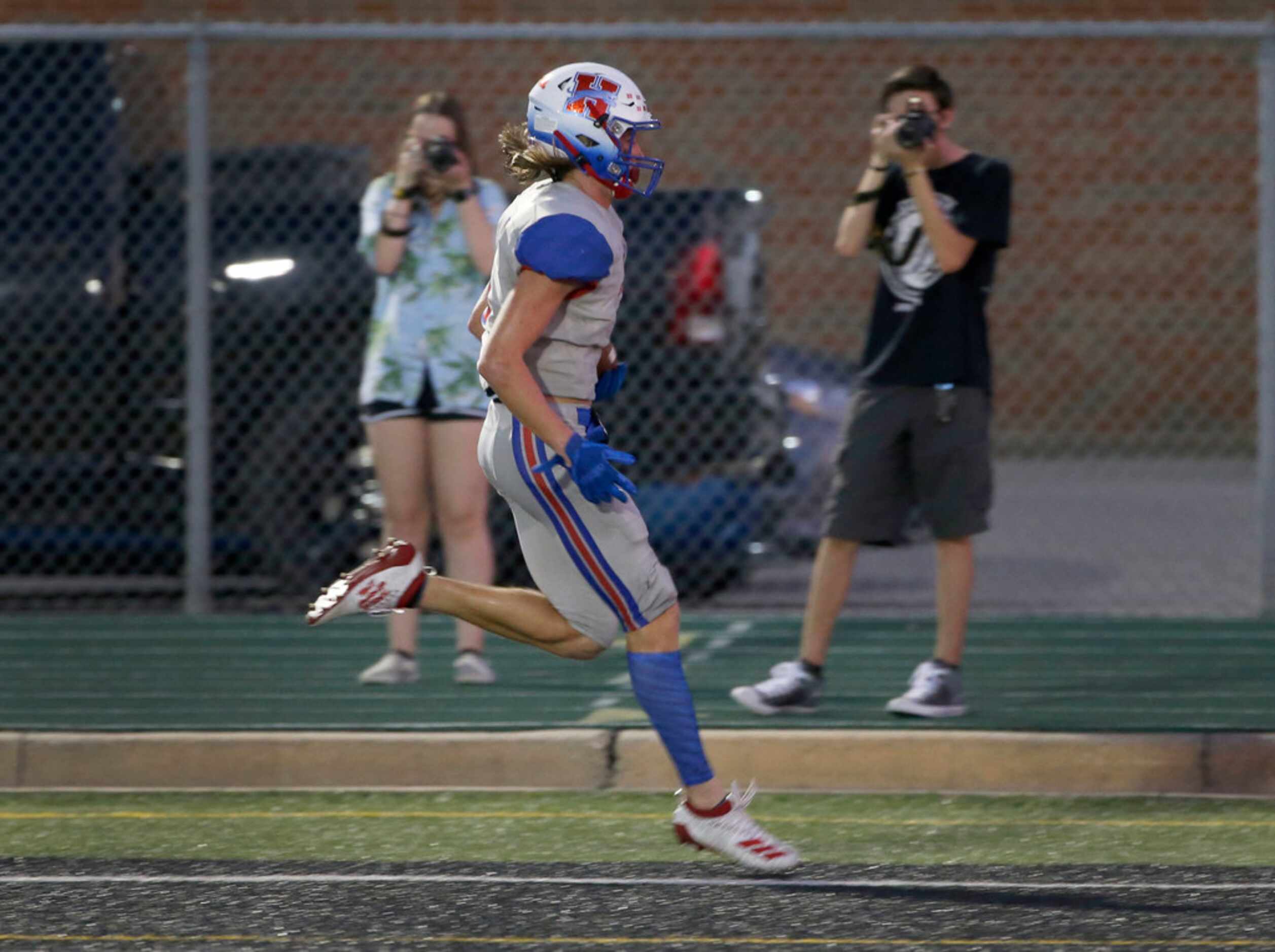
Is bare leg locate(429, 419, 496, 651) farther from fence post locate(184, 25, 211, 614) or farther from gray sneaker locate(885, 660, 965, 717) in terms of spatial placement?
fence post locate(184, 25, 211, 614)

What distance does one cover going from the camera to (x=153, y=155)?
9.30 metres

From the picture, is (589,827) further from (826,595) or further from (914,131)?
(914,131)

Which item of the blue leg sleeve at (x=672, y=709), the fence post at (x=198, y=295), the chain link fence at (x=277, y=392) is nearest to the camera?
the blue leg sleeve at (x=672, y=709)

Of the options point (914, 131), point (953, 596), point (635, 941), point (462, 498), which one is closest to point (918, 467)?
point (953, 596)

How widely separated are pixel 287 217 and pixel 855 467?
3.68 metres

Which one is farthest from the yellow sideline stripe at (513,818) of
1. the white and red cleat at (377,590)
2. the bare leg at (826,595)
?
the bare leg at (826,595)

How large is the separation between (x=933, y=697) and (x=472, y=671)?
5.28 ft

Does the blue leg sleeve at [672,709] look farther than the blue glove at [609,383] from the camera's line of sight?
No

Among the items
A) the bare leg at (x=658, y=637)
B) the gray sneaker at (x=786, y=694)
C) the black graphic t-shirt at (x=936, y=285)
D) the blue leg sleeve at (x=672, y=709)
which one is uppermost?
the black graphic t-shirt at (x=936, y=285)

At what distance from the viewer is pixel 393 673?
7082 mm

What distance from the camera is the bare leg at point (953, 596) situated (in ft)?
20.9

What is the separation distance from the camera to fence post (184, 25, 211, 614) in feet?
28.1

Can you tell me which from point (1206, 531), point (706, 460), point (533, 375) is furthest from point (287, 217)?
point (1206, 531)

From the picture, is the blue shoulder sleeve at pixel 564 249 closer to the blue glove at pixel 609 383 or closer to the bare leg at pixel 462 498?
the blue glove at pixel 609 383
